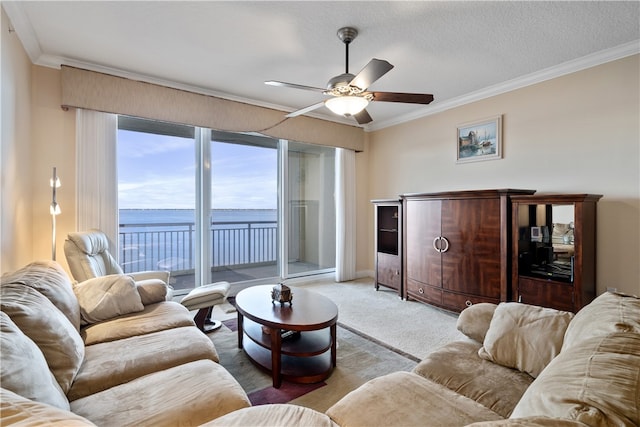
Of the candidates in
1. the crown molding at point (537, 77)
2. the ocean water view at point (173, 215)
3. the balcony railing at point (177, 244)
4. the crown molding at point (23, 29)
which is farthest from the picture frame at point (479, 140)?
the crown molding at point (23, 29)

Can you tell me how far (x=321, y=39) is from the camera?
261 centimetres

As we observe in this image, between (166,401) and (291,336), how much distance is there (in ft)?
4.41

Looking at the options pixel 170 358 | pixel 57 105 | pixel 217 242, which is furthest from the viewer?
pixel 217 242

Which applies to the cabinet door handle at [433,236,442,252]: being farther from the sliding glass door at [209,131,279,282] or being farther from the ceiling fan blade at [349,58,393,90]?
the sliding glass door at [209,131,279,282]

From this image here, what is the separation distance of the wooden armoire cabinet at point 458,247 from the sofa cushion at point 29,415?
11.1 feet

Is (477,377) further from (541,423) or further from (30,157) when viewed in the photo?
(30,157)

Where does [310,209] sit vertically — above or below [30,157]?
below

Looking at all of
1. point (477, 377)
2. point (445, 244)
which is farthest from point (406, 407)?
point (445, 244)

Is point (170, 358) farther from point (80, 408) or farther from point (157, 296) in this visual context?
point (157, 296)

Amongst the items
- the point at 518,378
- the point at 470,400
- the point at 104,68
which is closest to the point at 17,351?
the point at 470,400

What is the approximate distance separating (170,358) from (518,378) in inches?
68.1

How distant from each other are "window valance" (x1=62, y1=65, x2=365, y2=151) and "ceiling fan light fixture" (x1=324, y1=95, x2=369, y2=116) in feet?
6.17

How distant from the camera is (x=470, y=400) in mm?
1302

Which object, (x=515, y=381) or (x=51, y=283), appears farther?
(x=51, y=283)
